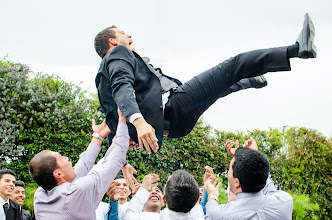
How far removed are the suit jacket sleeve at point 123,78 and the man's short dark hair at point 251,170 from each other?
0.91 meters

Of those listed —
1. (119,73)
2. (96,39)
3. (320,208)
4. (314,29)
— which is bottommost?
(320,208)

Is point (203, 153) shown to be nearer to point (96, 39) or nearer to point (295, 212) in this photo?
point (295, 212)

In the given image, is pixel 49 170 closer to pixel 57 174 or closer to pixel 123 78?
pixel 57 174

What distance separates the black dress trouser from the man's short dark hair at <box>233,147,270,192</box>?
707mm

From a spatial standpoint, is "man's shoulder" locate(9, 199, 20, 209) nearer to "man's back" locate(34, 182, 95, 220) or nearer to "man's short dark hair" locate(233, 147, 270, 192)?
"man's back" locate(34, 182, 95, 220)

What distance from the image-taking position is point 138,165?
7.49 meters

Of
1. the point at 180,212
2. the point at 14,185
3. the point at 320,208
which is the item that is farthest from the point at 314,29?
the point at 320,208

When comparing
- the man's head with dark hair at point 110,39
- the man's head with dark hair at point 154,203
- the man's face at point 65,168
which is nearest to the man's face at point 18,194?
the man's head with dark hair at point 154,203

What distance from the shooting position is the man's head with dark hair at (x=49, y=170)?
275cm

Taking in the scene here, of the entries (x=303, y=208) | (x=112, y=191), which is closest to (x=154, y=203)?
(x=112, y=191)

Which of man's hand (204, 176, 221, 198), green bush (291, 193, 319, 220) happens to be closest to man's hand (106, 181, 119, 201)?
man's hand (204, 176, 221, 198)

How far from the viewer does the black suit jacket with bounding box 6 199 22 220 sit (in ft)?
16.2

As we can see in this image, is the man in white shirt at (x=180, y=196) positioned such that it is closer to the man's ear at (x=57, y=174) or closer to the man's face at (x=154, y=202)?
the man's ear at (x=57, y=174)

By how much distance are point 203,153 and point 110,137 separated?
5.20 meters
